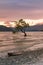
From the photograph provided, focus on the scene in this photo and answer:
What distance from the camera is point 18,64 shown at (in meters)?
21.3

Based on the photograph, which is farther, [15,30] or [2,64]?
[15,30]

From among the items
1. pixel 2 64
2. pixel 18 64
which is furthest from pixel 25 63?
pixel 2 64

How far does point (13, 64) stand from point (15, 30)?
9240 cm

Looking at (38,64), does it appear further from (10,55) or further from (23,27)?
(23,27)

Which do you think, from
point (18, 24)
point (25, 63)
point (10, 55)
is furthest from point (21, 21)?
point (25, 63)

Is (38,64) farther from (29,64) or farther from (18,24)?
(18,24)

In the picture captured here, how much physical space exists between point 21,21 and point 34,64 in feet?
292

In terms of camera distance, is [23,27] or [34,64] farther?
[23,27]

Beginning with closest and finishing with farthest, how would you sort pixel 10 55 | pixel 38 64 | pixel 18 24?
pixel 38 64 < pixel 10 55 < pixel 18 24

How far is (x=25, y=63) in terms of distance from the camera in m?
21.8

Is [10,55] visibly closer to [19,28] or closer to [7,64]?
[7,64]

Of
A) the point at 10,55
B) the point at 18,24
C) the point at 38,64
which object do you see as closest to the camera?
the point at 38,64

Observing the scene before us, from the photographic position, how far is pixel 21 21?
4299 inches

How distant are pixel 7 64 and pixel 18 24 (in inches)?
3428
